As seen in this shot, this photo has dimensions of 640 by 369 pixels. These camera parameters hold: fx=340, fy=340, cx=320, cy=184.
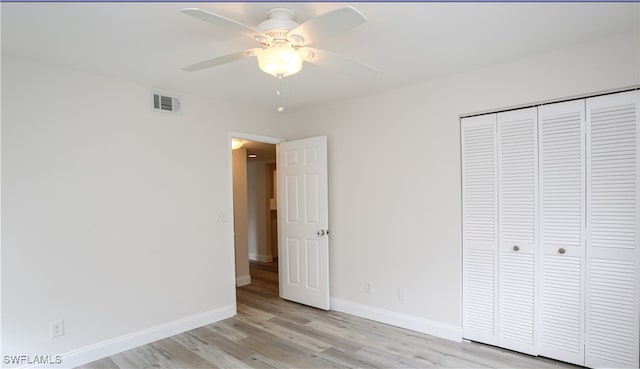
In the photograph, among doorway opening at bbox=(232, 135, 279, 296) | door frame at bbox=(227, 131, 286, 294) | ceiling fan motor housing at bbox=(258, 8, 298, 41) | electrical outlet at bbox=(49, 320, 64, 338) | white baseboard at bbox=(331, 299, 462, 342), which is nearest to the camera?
ceiling fan motor housing at bbox=(258, 8, 298, 41)

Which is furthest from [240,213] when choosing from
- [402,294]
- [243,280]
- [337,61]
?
[337,61]

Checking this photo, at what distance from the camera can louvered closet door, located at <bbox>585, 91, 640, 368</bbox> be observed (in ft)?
7.55

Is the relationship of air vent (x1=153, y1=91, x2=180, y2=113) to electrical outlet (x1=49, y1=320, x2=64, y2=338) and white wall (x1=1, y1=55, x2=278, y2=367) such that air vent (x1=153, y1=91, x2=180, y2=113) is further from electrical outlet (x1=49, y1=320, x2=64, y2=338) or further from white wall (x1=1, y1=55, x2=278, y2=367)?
electrical outlet (x1=49, y1=320, x2=64, y2=338)

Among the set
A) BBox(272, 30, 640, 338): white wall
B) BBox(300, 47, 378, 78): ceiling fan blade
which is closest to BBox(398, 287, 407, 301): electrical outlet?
BBox(272, 30, 640, 338): white wall

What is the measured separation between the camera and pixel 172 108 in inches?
132

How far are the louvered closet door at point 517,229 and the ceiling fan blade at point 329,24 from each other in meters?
1.87

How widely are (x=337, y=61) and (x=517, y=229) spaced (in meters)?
1.99

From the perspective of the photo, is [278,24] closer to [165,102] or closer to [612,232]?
[165,102]

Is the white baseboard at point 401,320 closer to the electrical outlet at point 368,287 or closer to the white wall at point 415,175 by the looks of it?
the white wall at point 415,175

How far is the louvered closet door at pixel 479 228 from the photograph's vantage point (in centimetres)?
287

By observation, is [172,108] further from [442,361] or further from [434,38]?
[442,361]

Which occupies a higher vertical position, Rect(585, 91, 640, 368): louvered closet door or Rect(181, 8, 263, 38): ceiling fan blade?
Rect(181, 8, 263, 38): ceiling fan blade

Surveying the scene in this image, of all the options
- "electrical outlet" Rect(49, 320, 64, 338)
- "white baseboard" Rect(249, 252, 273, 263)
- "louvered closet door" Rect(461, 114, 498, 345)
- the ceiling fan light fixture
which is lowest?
"white baseboard" Rect(249, 252, 273, 263)

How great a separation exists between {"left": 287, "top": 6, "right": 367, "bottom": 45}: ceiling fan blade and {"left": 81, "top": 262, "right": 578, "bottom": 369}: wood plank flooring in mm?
2374
